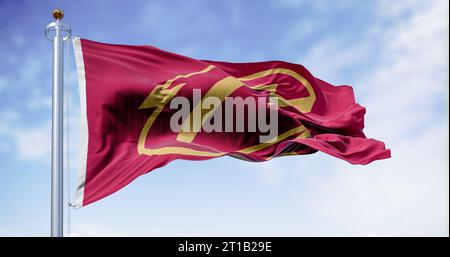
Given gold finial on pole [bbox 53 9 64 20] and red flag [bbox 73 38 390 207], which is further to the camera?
red flag [bbox 73 38 390 207]

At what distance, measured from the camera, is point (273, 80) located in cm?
912

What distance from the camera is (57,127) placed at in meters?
6.52

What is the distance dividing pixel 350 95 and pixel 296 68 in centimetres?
105

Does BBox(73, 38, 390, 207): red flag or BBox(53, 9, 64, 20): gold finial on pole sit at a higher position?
BBox(53, 9, 64, 20): gold finial on pole

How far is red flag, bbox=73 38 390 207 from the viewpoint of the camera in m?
7.18

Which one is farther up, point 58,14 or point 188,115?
point 58,14

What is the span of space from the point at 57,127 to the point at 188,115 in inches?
77.0

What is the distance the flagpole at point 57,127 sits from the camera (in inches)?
248

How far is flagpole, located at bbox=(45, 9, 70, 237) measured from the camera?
6301 mm

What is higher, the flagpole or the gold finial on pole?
the gold finial on pole

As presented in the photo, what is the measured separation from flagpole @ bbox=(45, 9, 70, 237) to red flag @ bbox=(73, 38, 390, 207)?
37 centimetres

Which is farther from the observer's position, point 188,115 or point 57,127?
point 188,115

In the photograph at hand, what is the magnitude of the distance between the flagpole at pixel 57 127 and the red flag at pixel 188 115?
37cm

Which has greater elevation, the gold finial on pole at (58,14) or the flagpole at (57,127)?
the gold finial on pole at (58,14)
